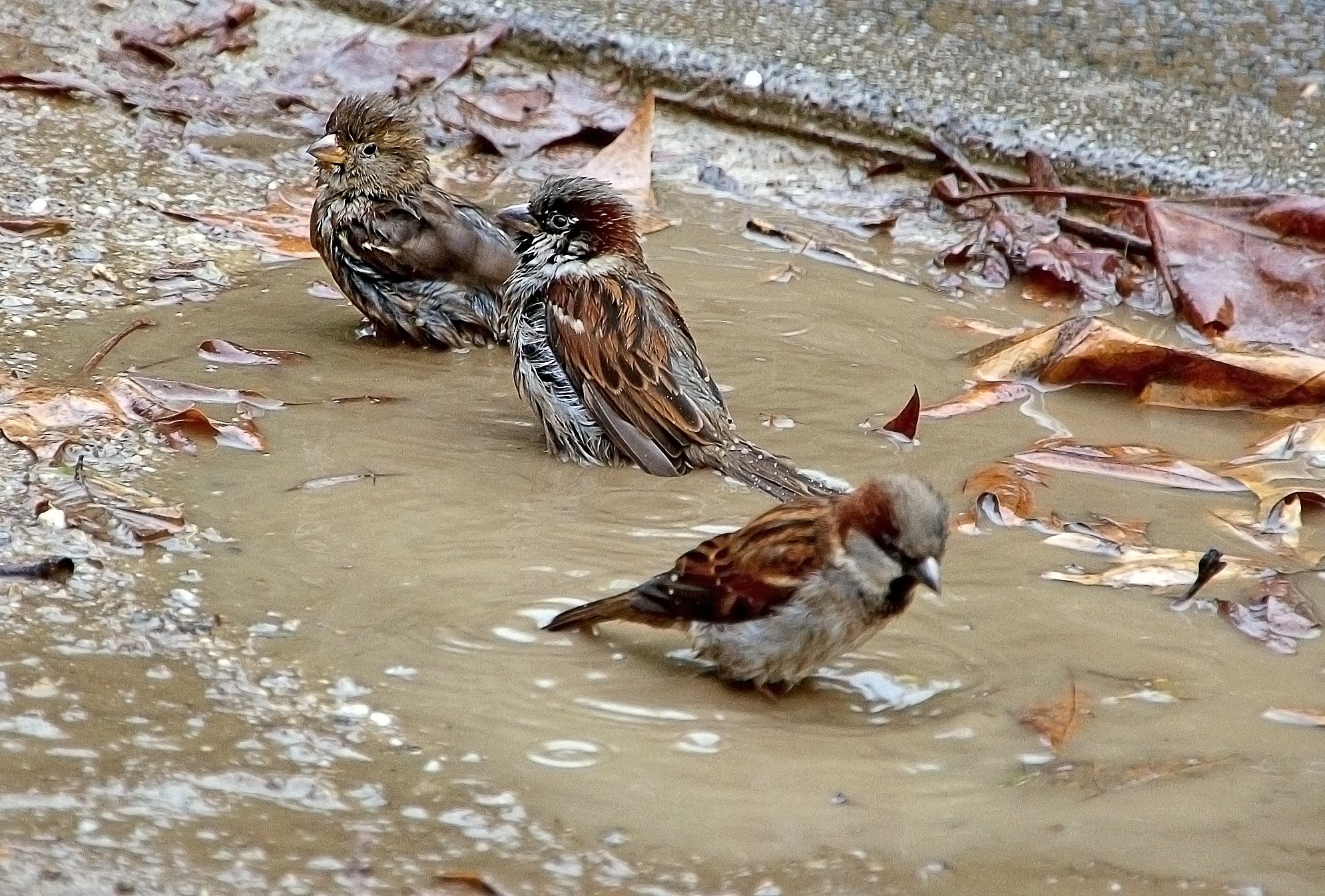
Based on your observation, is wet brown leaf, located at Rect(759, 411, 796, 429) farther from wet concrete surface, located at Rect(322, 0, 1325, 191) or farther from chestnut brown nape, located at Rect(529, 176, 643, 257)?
→ wet concrete surface, located at Rect(322, 0, 1325, 191)

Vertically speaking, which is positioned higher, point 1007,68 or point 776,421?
point 1007,68

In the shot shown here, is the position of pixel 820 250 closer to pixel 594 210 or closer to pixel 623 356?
pixel 594 210

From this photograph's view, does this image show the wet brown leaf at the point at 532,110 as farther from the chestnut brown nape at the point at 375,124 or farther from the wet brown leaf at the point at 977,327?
the wet brown leaf at the point at 977,327

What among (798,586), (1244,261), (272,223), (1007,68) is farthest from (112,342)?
(1007,68)

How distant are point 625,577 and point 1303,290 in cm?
345

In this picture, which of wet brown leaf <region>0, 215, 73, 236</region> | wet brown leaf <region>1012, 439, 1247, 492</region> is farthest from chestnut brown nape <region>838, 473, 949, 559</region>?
wet brown leaf <region>0, 215, 73, 236</region>

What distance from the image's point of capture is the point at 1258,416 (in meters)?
5.96

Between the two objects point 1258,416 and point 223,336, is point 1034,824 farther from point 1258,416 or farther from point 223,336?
point 223,336

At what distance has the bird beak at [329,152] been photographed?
265 inches

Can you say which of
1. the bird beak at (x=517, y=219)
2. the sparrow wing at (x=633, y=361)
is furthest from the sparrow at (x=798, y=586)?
the bird beak at (x=517, y=219)

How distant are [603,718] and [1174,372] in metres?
3.02

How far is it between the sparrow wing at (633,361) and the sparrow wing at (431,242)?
0.72m

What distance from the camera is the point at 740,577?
410 centimetres

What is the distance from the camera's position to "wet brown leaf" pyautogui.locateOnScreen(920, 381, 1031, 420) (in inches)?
228
